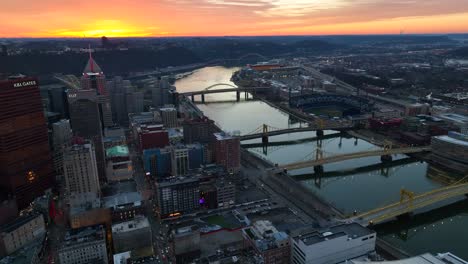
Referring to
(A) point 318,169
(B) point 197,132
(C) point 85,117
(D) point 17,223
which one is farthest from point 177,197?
(C) point 85,117

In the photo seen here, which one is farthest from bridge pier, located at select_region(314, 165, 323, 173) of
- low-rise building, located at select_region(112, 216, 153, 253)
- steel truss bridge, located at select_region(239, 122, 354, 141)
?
low-rise building, located at select_region(112, 216, 153, 253)

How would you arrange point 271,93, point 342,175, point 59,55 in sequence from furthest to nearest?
point 59,55, point 271,93, point 342,175

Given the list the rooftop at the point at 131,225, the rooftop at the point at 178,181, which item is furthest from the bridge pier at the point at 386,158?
the rooftop at the point at 131,225

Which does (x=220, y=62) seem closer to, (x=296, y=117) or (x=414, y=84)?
(x=414, y=84)

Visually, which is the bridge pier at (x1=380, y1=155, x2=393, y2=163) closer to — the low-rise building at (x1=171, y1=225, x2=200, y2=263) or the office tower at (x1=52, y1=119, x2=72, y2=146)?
the low-rise building at (x1=171, y1=225, x2=200, y2=263)

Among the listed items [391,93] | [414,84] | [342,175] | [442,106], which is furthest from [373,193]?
[414,84]

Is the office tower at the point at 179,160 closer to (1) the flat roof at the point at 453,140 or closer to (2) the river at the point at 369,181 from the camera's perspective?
(2) the river at the point at 369,181
